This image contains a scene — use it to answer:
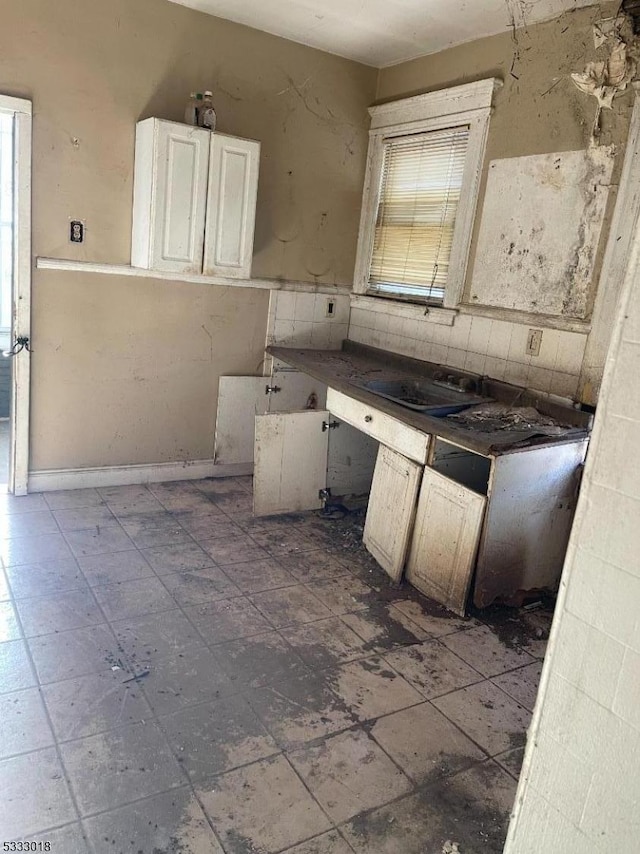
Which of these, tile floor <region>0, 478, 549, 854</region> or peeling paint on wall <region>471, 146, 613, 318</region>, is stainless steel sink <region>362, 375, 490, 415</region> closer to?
peeling paint on wall <region>471, 146, 613, 318</region>

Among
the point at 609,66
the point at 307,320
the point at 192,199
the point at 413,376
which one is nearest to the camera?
the point at 609,66

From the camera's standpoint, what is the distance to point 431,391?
11.7 ft

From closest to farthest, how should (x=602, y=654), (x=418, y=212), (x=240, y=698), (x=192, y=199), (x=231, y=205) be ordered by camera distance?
(x=602, y=654) < (x=240, y=698) < (x=192, y=199) < (x=231, y=205) < (x=418, y=212)

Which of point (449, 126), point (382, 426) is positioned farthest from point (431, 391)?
point (449, 126)

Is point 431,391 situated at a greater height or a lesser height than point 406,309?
lesser

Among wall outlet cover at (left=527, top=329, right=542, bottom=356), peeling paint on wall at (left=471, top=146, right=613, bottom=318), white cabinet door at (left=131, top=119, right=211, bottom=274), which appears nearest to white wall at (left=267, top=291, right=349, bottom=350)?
white cabinet door at (left=131, top=119, right=211, bottom=274)

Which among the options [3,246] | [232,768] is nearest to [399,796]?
[232,768]

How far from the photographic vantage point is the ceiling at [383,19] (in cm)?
310

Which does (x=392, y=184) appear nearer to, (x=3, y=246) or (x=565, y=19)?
(x=565, y=19)

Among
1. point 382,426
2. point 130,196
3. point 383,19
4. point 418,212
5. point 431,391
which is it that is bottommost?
point 382,426

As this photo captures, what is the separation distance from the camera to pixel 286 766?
1928 millimetres

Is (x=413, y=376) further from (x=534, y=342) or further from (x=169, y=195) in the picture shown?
(x=169, y=195)

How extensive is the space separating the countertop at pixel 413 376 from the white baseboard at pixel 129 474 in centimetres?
85

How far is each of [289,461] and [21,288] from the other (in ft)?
5.63
